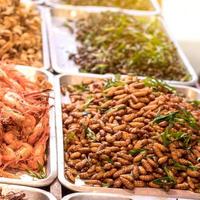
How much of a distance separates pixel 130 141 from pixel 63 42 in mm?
1954

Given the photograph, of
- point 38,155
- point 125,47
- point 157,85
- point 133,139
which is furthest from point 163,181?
point 125,47

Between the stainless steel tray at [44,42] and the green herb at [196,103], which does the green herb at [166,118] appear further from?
the stainless steel tray at [44,42]

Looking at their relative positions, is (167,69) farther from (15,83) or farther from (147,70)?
(15,83)

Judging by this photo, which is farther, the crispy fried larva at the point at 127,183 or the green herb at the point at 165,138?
the green herb at the point at 165,138

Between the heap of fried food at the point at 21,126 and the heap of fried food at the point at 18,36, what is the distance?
52cm

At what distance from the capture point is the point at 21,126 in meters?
3.15

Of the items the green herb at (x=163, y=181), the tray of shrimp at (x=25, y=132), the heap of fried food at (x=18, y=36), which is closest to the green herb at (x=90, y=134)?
the tray of shrimp at (x=25, y=132)

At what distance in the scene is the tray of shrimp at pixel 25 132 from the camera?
2.96 metres

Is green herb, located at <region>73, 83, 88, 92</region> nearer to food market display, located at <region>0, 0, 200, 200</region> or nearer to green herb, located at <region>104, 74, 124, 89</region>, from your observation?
food market display, located at <region>0, 0, 200, 200</region>

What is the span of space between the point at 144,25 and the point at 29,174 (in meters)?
2.72

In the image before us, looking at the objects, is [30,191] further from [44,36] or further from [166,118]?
[44,36]

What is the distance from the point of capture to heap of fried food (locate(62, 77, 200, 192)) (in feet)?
9.88

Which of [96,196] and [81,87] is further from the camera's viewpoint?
[81,87]

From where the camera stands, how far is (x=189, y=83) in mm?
4215
